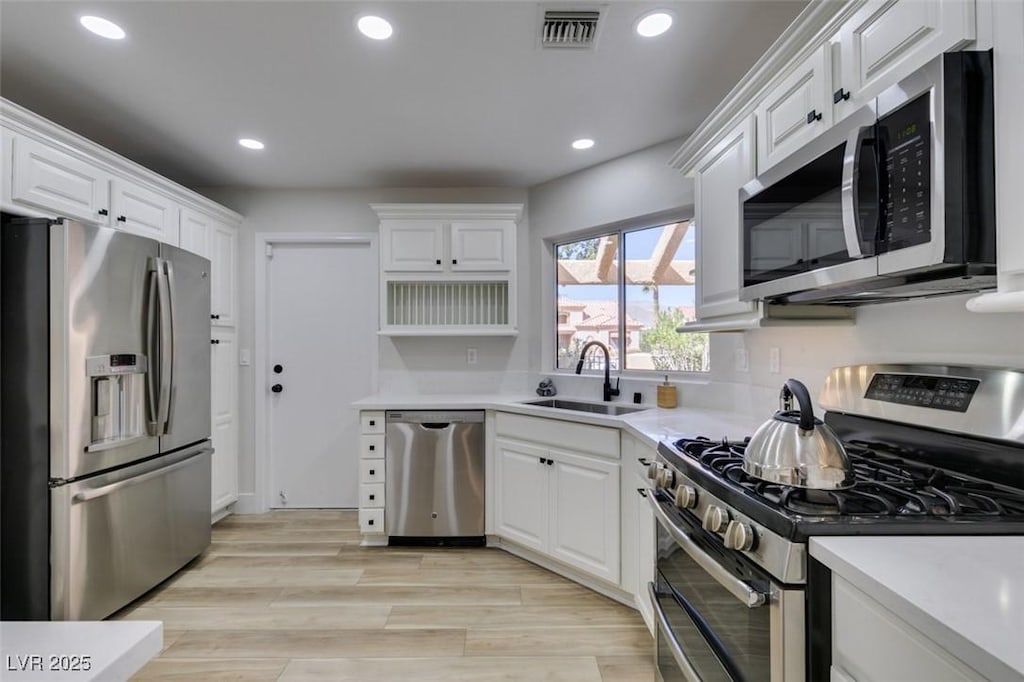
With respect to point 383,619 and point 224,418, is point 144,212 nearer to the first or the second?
point 224,418

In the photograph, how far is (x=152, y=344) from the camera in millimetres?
2293

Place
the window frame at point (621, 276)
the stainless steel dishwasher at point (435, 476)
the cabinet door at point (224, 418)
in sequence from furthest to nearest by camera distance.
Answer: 1. the cabinet door at point (224, 418)
2. the stainless steel dishwasher at point (435, 476)
3. the window frame at point (621, 276)

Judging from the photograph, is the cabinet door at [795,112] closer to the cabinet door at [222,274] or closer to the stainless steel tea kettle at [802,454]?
the stainless steel tea kettle at [802,454]

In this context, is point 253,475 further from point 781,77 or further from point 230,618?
point 781,77

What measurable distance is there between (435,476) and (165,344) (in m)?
1.62

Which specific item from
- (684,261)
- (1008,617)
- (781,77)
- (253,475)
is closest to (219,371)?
(253,475)

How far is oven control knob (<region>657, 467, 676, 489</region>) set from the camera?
4.58 ft

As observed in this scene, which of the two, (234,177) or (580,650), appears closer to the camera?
(580,650)

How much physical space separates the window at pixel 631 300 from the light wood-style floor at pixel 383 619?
4.68 feet

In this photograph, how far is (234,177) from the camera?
11.2 feet

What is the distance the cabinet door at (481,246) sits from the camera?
3.32 metres

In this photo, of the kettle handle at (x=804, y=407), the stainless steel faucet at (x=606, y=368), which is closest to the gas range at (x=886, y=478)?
the kettle handle at (x=804, y=407)

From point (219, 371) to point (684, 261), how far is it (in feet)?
10.6

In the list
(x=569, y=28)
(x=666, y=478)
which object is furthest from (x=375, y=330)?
(x=666, y=478)
